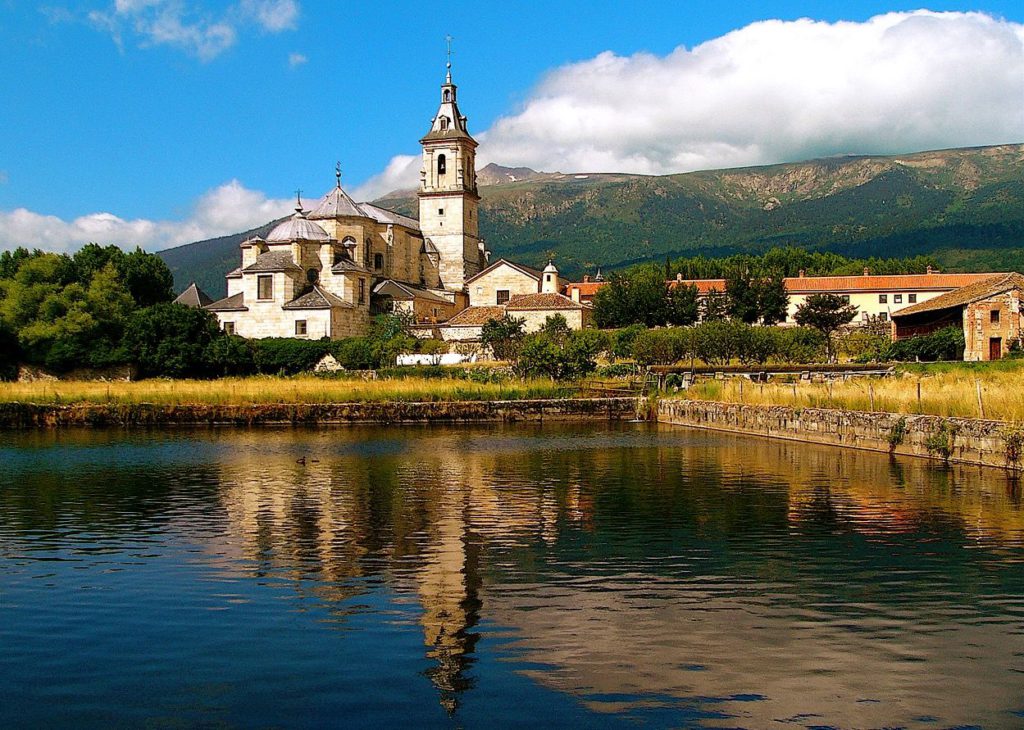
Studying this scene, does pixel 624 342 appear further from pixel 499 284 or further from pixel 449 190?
pixel 449 190

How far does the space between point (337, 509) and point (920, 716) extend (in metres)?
9.18

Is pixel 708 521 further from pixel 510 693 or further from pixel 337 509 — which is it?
pixel 510 693

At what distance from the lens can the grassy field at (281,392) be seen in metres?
34.1

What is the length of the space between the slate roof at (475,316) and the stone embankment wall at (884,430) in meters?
34.1

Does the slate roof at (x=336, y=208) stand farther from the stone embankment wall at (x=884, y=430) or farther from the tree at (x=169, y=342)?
the stone embankment wall at (x=884, y=430)

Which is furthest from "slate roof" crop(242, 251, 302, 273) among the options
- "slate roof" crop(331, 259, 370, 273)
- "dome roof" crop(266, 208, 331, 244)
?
"slate roof" crop(331, 259, 370, 273)

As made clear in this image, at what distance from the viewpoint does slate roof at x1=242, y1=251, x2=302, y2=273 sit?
5947cm

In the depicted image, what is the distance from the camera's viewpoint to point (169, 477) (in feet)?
57.7

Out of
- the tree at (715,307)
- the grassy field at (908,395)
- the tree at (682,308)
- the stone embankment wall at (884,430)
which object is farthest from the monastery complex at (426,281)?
the stone embankment wall at (884,430)

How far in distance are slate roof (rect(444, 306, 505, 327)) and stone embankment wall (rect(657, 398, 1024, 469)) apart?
3411 cm

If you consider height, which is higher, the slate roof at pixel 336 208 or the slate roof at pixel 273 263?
the slate roof at pixel 336 208

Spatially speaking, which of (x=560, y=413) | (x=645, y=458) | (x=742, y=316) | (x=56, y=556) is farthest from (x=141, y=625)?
(x=742, y=316)

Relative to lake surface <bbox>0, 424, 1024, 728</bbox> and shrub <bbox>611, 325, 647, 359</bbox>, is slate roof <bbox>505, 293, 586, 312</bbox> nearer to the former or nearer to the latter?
shrub <bbox>611, 325, 647, 359</bbox>

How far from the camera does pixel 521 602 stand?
26.5 ft
